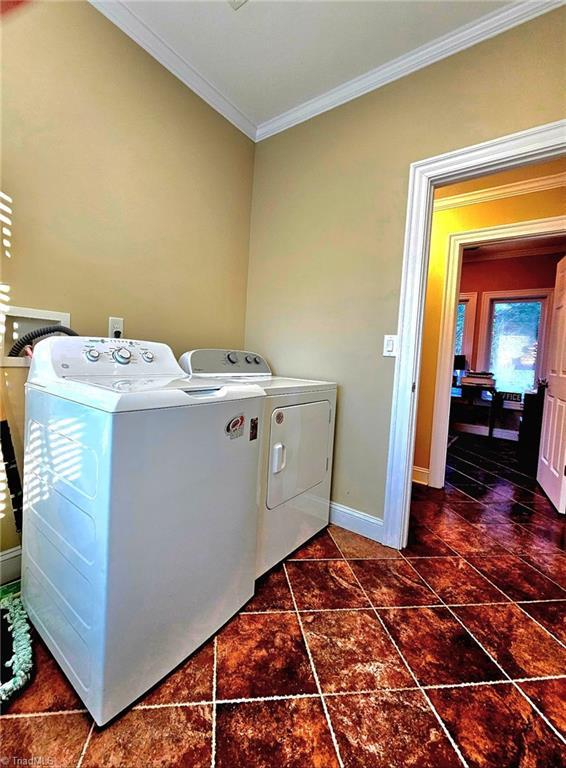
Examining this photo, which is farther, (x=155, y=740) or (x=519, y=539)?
(x=519, y=539)

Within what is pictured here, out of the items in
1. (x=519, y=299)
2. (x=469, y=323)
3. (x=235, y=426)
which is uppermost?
(x=519, y=299)

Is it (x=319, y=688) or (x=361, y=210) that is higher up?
(x=361, y=210)

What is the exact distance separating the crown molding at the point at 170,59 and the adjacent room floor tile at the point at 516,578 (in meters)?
2.97

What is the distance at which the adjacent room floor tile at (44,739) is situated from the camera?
784mm

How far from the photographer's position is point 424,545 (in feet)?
6.05

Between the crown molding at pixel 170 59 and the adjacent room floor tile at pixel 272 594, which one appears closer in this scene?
the adjacent room floor tile at pixel 272 594

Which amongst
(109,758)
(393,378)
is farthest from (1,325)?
(393,378)

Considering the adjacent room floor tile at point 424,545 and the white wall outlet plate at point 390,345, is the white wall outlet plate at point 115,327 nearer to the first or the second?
the white wall outlet plate at point 390,345

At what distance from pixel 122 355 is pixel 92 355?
125mm

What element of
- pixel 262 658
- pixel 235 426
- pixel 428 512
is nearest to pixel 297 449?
pixel 235 426

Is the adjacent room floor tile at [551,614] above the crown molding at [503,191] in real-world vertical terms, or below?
below

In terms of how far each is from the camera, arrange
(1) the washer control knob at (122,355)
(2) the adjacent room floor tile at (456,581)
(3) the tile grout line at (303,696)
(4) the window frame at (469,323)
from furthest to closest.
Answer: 1. (4) the window frame at (469,323)
2. (2) the adjacent room floor tile at (456,581)
3. (1) the washer control knob at (122,355)
4. (3) the tile grout line at (303,696)

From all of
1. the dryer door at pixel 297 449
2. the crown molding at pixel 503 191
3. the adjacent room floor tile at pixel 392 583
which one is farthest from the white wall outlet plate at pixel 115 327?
the crown molding at pixel 503 191

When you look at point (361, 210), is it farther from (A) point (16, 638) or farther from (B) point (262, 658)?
(A) point (16, 638)
